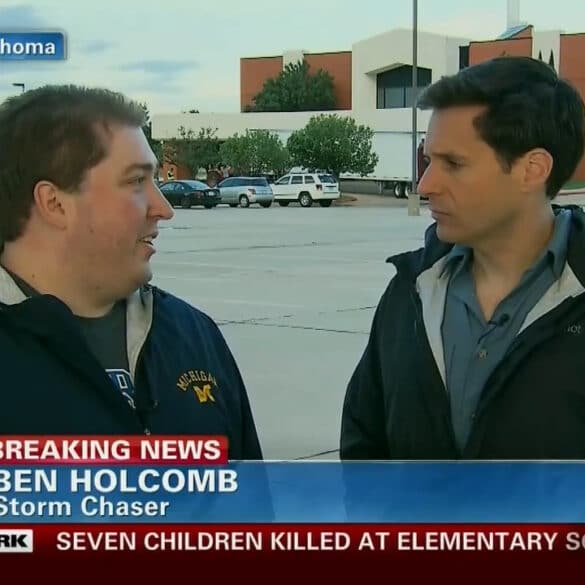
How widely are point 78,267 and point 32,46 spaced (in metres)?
0.31

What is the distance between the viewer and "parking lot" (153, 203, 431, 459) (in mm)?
4055

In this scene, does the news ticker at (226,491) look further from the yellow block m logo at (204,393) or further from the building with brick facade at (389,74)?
the building with brick facade at (389,74)

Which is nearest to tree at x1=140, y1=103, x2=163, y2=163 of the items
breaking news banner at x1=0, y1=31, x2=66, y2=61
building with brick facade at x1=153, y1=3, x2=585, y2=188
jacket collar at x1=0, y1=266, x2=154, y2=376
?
building with brick facade at x1=153, y1=3, x2=585, y2=188

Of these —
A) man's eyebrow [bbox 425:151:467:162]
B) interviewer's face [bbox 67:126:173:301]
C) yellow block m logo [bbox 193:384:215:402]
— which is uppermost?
man's eyebrow [bbox 425:151:467:162]

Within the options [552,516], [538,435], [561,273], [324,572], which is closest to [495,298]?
[561,273]

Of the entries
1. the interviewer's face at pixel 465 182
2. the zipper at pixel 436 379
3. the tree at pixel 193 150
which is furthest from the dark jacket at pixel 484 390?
the tree at pixel 193 150

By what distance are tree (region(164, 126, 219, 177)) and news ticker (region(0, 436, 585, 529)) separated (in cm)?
45

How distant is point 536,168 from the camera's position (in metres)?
1.80

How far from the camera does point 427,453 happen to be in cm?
183

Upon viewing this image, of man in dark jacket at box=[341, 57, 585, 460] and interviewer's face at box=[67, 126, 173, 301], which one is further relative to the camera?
man in dark jacket at box=[341, 57, 585, 460]

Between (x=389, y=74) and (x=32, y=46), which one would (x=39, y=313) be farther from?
(x=389, y=74)

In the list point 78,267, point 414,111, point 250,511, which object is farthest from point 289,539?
point 414,111

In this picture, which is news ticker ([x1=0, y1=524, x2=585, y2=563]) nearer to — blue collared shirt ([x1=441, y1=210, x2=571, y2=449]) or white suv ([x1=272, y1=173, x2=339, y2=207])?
blue collared shirt ([x1=441, y1=210, x2=571, y2=449])

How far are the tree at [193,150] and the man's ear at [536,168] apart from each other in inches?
19.0
